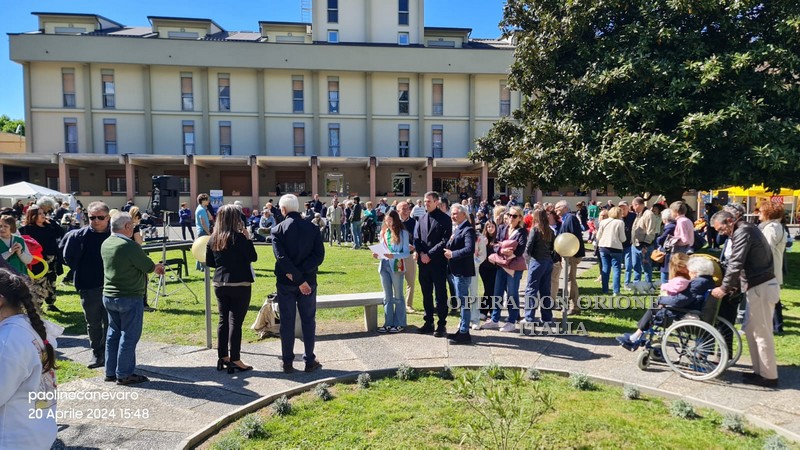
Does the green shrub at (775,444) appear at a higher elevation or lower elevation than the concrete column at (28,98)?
lower

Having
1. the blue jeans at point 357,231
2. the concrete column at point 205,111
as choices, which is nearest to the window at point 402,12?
the concrete column at point 205,111

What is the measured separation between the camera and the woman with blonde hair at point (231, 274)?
15.8 ft

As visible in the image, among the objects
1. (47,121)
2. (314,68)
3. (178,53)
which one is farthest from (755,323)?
(47,121)

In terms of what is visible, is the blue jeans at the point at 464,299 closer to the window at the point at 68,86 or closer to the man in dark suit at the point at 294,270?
the man in dark suit at the point at 294,270

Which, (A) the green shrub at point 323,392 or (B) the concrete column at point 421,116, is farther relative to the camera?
(B) the concrete column at point 421,116

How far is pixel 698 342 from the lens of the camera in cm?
478

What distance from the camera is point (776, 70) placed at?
31.2 ft

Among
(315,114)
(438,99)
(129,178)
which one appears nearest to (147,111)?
(129,178)

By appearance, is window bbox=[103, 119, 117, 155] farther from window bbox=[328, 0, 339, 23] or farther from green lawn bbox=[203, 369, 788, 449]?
green lawn bbox=[203, 369, 788, 449]

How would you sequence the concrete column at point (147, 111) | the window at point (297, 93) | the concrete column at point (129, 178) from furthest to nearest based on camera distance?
the window at point (297, 93) < the concrete column at point (147, 111) < the concrete column at point (129, 178)

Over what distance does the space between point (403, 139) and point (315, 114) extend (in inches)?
254

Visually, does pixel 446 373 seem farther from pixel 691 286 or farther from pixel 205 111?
pixel 205 111

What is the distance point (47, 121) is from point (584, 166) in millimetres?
33934

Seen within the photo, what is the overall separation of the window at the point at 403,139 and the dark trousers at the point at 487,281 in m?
26.0
